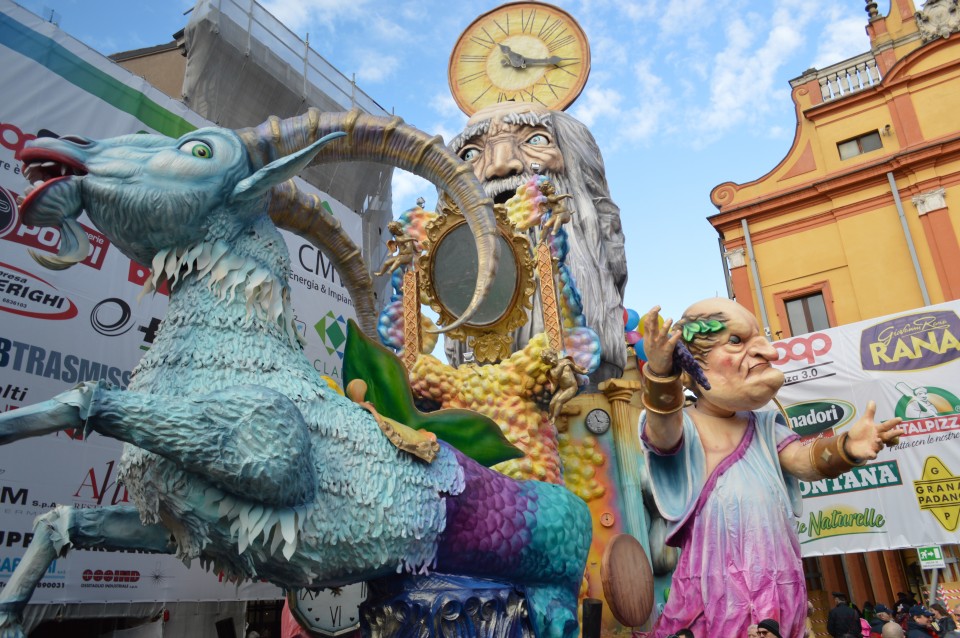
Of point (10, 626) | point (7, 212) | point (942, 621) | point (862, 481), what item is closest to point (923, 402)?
point (862, 481)

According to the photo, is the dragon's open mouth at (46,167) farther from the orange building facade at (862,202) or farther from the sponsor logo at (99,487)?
the orange building facade at (862,202)

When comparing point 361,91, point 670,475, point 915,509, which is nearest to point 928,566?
point 915,509

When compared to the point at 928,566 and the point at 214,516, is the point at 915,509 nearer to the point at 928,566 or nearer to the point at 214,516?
the point at 928,566

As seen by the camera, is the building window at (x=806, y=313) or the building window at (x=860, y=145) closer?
the building window at (x=806, y=313)

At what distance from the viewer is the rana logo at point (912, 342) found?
6742 millimetres

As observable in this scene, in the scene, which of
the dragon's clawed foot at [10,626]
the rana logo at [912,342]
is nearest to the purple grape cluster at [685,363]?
the dragon's clawed foot at [10,626]

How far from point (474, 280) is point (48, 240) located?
2664 millimetres

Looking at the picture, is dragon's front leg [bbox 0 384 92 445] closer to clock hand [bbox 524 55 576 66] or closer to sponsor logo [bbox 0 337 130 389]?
sponsor logo [bbox 0 337 130 389]

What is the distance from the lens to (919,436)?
6.74 meters

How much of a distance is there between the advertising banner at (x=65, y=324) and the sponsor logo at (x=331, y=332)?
153cm

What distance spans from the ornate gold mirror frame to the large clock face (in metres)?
2.04

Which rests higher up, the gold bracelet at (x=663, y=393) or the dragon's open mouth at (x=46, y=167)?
the dragon's open mouth at (x=46, y=167)

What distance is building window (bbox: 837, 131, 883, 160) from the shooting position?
12.3 metres

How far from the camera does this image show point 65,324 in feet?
14.2
